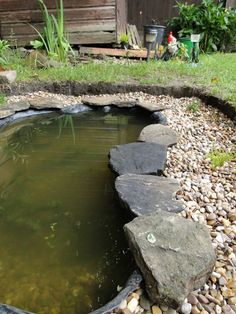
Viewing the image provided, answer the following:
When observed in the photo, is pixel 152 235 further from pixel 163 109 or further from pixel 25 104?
pixel 25 104

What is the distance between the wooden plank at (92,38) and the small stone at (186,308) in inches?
228

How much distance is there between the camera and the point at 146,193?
207 centimetres

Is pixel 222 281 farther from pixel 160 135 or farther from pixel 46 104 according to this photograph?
pixel 46 104

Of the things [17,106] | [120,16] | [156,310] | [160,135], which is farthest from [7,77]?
[156,310]

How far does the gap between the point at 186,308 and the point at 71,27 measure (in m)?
6.01

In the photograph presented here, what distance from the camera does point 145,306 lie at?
4.71 ft

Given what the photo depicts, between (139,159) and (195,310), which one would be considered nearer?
(195,310)

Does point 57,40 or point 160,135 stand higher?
point 57,40

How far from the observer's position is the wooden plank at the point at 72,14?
244 inches

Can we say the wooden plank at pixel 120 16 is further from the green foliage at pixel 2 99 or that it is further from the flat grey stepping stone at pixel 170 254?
the flat grey stepping stone at pixel 170 254

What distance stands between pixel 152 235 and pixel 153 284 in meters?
0.26

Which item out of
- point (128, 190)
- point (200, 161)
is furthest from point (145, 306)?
point (200, 161)

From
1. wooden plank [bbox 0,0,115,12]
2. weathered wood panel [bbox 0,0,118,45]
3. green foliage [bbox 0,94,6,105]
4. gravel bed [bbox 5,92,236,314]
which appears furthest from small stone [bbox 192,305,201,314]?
wooden plank [bbox 0,0,115,12]

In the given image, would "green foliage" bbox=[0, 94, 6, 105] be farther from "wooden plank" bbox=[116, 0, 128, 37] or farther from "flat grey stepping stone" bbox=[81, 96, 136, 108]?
"wooden plank" bbox=[116, 0, 128, 37]
